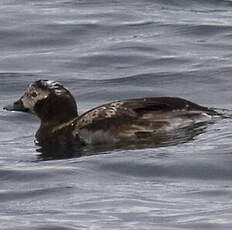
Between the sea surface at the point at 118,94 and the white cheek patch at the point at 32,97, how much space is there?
0.29 metres

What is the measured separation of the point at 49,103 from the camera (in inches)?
569

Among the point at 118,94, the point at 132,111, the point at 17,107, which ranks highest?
the point at 132,111

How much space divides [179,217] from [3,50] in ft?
32.2

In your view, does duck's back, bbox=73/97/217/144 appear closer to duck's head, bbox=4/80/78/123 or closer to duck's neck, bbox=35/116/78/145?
duck's neck, bbox=35/116/78/145

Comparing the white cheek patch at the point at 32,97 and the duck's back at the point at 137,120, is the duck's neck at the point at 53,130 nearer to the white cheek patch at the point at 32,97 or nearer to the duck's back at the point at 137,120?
the white cheek patch at the point at 32,97

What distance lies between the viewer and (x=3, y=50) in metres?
19.8

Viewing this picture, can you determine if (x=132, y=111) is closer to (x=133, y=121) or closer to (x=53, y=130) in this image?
(x=133, y=121)

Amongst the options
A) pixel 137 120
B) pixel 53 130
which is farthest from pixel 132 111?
pixel 53 130

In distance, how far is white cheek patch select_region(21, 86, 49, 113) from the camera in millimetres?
14414

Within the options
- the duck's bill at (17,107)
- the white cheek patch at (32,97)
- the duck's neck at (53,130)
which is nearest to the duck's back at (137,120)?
the duck's neck at (53,130)

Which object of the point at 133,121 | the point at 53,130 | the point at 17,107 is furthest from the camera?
the point at 17,107

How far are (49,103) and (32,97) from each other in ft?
0.58

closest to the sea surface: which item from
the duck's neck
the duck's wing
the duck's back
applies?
the duck's neck

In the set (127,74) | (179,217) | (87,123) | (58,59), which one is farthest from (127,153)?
(58,59)
